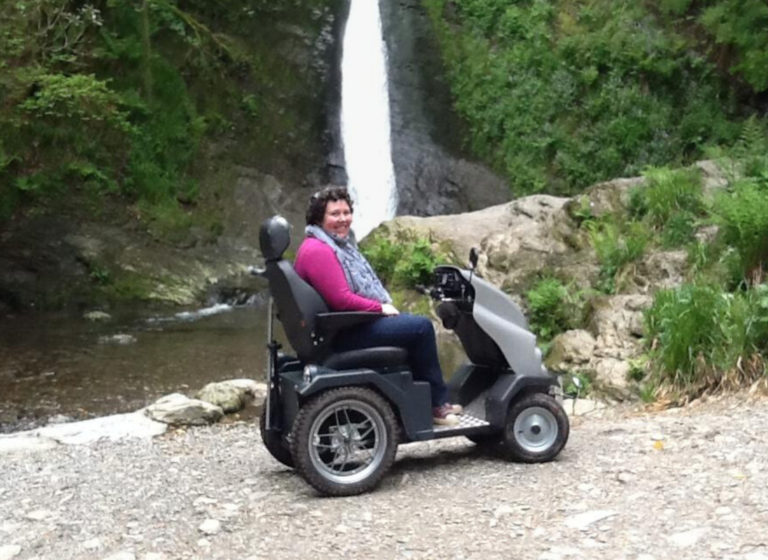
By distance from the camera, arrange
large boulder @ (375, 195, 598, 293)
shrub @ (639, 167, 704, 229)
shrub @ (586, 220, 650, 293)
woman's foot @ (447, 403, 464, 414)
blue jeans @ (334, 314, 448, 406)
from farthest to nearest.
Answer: large boulder @ (375, 195, 598, 293)
shrub @ (639, 167, 704, 229)
shrub @ (586, 220, 650, 293)
woman's foot @ (447, 403, 464, 414)
blue jeans @ (334, 314, 448, 406)

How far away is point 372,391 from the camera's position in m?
4.54

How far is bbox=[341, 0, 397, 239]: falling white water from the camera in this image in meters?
20.7

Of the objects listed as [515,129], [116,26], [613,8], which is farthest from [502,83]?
[116,26]

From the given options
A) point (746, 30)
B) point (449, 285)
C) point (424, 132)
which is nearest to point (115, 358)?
point (449, 285)

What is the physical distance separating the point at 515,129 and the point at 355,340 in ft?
54.6

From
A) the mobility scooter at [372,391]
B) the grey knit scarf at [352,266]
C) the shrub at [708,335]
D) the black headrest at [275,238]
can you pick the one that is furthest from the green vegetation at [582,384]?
the black headrest at [275,238]

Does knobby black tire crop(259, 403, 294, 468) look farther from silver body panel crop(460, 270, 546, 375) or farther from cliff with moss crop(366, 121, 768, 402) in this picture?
cliff with moss crop(366, 121, 768, 402)

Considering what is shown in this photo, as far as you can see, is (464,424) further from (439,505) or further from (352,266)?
(352,266)

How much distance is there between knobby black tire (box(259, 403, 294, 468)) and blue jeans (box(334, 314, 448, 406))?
0.69 metres

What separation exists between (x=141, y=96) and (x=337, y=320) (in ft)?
54.7

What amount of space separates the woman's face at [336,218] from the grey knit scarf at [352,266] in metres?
0.03

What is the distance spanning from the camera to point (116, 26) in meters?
19.5

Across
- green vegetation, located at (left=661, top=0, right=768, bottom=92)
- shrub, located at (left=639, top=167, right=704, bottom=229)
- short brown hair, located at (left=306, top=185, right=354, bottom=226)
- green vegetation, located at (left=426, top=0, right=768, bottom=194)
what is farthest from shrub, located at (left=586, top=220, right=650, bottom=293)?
short brown hair, located at (left=306, top=185, right=354, bottom=226)

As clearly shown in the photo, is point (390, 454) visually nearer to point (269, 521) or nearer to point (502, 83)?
point (269, 521)
